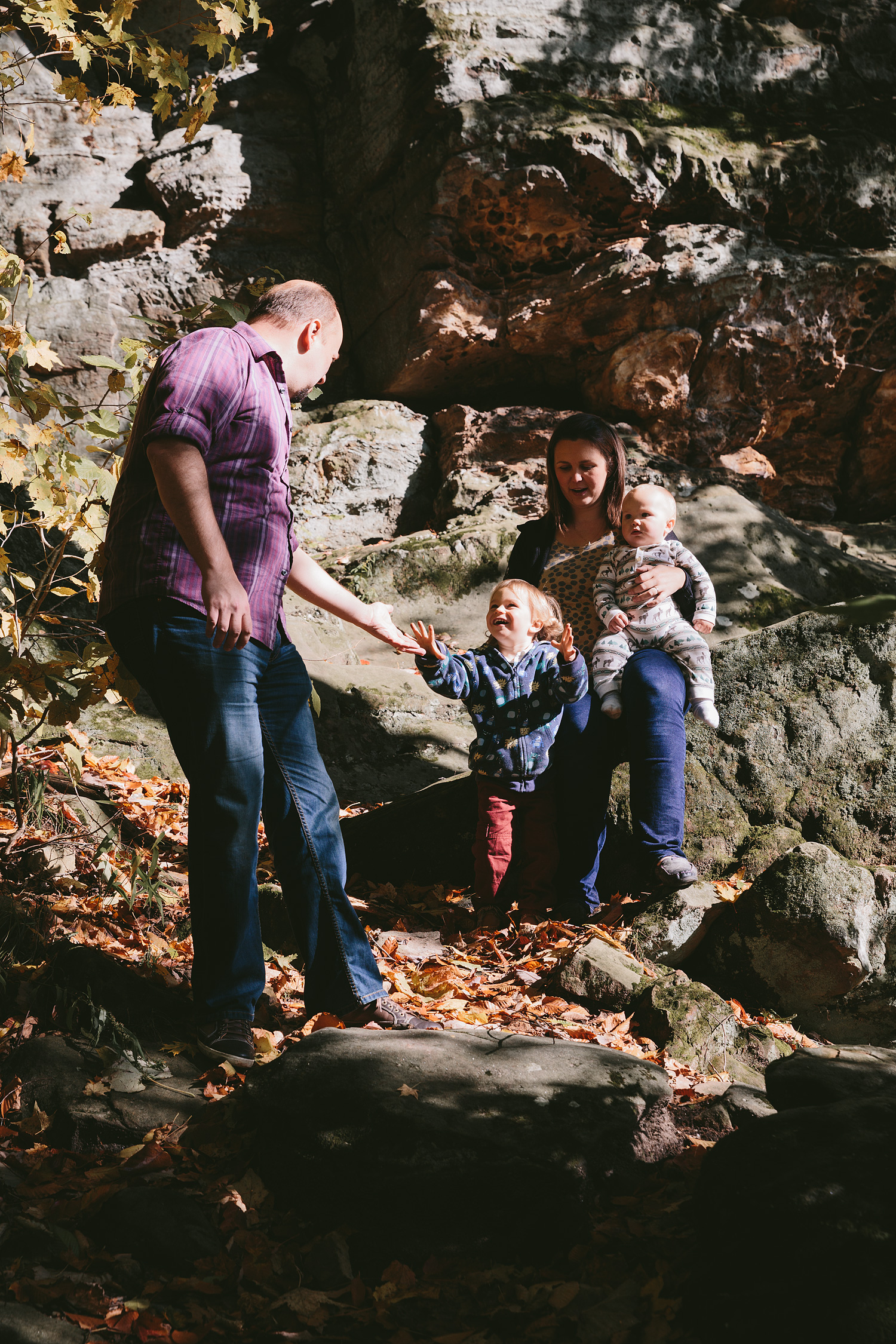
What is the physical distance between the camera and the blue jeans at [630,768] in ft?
11.9

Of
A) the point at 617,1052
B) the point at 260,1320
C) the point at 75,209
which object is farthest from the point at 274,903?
the point at 75,209

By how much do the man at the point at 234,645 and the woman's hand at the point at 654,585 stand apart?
1.68 metres

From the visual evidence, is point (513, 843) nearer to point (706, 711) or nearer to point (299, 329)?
point (706, 711)

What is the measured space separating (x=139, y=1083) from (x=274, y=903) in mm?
1400

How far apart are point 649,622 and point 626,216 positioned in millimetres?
5084

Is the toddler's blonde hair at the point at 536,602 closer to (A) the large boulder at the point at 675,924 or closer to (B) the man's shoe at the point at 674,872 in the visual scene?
(B) the man's shoe at the point at 674,872

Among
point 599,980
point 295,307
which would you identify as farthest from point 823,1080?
point 295,307

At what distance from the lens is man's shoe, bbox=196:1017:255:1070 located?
2.56 m

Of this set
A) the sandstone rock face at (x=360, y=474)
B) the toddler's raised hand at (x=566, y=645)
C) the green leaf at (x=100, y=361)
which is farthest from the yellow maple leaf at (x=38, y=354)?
the sandstone rock face at (x=360, y=474)

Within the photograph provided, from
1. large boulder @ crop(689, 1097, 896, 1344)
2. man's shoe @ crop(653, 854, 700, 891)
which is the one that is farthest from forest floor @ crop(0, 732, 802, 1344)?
man's shoe @ crop(653, 854, 700, 891)

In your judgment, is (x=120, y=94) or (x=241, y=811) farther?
(x=120, y=94)

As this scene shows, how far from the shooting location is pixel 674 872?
11.5 feet

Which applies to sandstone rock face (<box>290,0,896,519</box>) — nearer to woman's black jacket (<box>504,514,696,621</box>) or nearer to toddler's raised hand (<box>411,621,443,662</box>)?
woman's black jacket (<box>504,514,696,621</box>)

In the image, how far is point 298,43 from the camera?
348 inches
